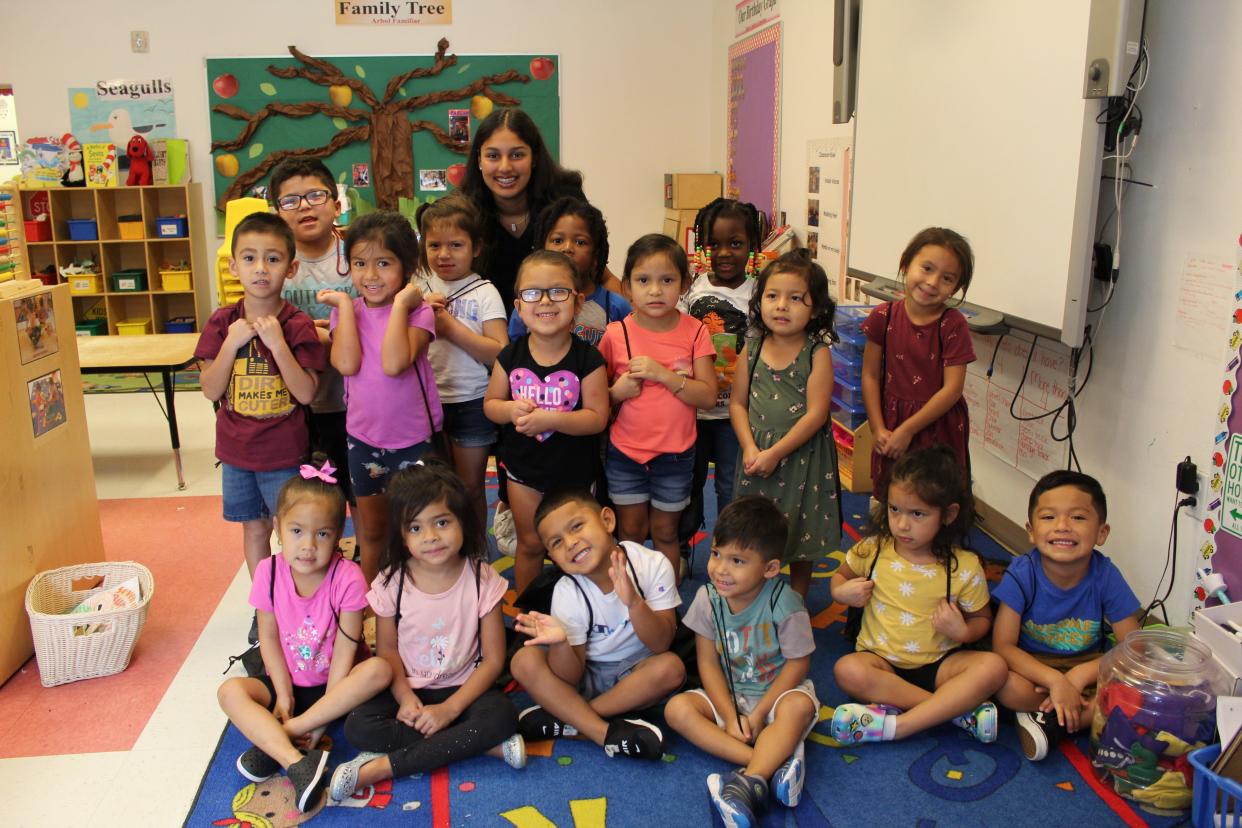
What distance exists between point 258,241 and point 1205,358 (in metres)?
2.22

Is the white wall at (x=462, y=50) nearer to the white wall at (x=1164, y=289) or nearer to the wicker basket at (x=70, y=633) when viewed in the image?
the white wall at (x=1164, y=289)

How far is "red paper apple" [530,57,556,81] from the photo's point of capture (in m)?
6.31

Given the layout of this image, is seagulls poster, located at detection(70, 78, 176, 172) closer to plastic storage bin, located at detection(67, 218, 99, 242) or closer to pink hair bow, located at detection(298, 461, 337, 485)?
plastic storage bin, located at detection(67, 218, 99, 242)

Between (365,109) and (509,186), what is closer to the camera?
(509,186)

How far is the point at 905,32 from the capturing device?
133 inches

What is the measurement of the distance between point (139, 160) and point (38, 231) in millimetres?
830

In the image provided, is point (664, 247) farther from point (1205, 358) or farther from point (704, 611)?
point (1205, 358)

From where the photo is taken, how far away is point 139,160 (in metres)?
6.16

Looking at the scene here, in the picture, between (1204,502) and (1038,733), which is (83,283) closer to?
(1038,733)

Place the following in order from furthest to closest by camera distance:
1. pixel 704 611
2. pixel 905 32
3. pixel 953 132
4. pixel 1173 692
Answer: pixel 905 32, pixel 953 132, pixel 704 611, pixel 1173 692

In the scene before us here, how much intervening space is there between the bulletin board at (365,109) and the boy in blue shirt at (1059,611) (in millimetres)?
4985

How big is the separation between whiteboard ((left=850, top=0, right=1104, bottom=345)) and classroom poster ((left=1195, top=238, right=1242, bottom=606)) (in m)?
0.37

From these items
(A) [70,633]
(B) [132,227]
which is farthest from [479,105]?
(A) [70,633]

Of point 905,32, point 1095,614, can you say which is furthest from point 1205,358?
point 905,32
